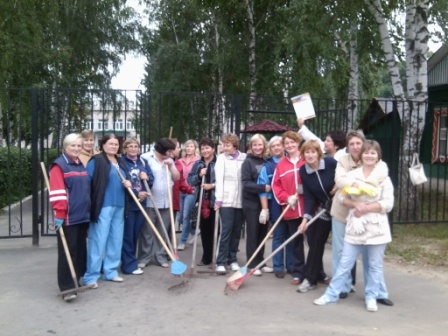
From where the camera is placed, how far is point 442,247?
7859 mm

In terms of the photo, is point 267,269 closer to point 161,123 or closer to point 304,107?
point 304,107

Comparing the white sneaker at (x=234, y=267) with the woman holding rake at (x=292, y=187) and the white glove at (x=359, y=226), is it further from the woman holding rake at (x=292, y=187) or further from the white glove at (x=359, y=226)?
the white glove at (x=359, y=226)

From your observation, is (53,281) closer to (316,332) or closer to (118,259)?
(118,259)

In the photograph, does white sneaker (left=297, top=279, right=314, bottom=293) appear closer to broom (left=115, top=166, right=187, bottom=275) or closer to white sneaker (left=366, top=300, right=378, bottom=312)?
white sneaker (left=366, top=300, right=378, bottom=312)

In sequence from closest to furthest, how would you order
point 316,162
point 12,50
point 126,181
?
point 316,162 < point 126,181 < point 12,50

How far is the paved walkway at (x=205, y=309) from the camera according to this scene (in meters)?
4.60

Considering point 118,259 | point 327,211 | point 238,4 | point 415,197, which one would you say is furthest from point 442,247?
point 238,4

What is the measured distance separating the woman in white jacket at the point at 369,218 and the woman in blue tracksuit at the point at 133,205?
2.32 metres

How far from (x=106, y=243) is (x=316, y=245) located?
2290 millimetres

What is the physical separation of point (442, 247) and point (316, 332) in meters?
4.14

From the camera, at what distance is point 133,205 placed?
626cm

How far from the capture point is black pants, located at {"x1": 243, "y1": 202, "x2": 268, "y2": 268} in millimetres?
6191

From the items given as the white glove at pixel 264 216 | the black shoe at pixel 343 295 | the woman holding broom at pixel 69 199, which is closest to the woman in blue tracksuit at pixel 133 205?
the woman holding broom at pixel 69 199

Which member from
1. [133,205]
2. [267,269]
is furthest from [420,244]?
[133,205]
